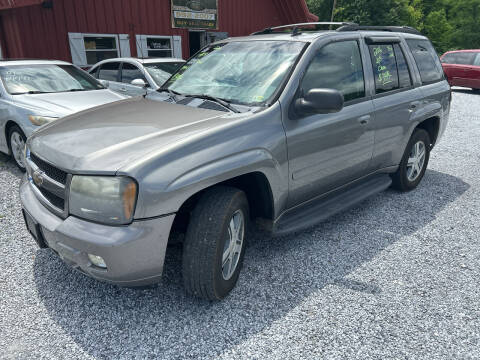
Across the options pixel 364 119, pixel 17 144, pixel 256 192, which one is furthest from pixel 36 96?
pixel 364 119

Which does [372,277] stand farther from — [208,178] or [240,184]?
[208,178]

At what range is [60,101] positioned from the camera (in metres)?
5.38

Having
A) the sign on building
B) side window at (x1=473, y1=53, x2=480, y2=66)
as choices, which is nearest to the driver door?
the sign on building

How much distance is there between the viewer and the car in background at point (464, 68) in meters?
15.2

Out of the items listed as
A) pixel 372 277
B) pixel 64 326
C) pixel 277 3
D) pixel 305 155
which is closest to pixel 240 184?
pixel 305 155

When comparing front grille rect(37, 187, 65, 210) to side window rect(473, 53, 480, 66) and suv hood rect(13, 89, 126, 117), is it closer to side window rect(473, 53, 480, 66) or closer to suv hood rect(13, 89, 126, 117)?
suv hood rect(13, 89, 126, 117)

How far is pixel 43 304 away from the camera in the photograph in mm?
2639

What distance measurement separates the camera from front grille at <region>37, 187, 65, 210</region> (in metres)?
2.38

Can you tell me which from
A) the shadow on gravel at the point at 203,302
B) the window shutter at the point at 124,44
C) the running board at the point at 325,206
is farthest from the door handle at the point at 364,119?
the window shutter at the point at 124,44

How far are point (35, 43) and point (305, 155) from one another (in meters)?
9.67

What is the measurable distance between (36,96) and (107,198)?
4197 mm

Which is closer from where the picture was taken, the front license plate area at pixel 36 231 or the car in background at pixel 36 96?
the front license plate area at pixel 36 231

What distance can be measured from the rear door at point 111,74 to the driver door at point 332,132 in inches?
227

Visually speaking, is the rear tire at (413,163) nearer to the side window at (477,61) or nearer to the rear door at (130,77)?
the rear door at (130,77)
